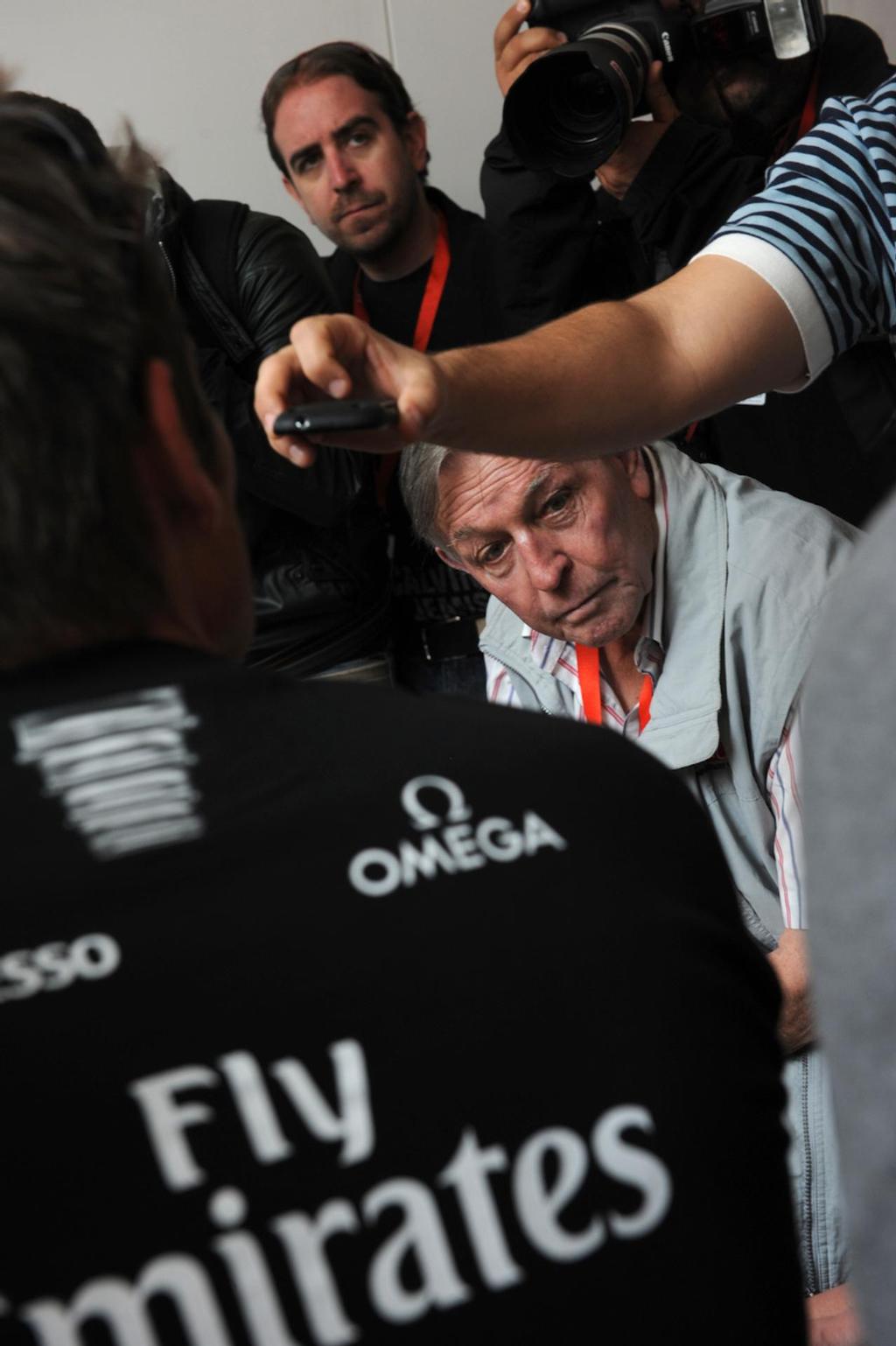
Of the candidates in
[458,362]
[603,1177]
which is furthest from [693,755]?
[603,1177]

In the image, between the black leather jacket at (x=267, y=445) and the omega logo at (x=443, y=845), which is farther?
the black leather jacket at (x=267, y=445)

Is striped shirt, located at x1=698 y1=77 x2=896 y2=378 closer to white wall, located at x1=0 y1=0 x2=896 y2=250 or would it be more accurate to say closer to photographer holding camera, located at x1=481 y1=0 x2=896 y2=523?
photographer holding camera, located at x1=481 y1=0 x2=896 y2=523

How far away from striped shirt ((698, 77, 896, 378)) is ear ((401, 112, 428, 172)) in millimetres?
1188

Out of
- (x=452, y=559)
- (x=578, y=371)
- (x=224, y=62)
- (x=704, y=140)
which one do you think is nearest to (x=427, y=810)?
(x=578, y=371)

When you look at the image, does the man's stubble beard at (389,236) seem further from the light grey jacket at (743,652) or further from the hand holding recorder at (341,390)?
the hand holding recorder at (341,390)

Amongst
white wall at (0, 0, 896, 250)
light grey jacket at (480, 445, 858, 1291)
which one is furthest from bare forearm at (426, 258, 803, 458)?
white wall at (0, 0, 896, 250)

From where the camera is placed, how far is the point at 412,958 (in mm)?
623

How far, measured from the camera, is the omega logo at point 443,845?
628 millimetres

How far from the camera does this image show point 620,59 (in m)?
1.64

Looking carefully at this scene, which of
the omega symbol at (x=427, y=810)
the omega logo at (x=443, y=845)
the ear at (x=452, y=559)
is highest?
the omega symbol at (x=427, y=810)

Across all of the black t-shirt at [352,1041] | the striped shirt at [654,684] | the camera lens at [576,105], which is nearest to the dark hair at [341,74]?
the camera lens at [576,105]

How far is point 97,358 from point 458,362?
416 millimetres

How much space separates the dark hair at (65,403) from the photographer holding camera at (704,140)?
100cm

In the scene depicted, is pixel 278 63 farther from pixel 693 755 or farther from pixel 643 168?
pixel 693 755
